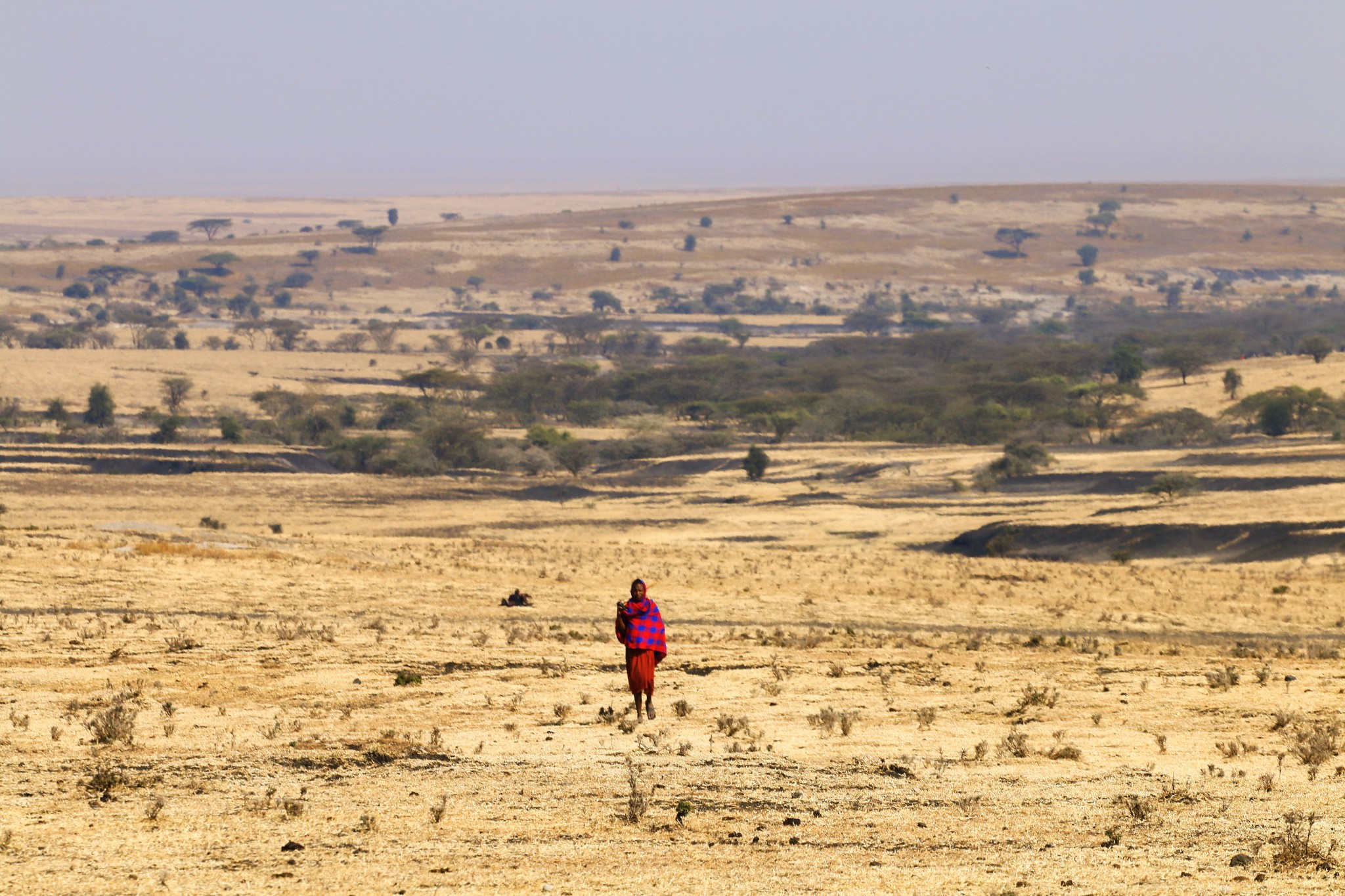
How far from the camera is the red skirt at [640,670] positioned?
10.4 metres

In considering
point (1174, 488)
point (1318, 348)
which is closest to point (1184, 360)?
point (1318, 348)

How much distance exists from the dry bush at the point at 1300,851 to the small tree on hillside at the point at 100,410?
5291 centimetres

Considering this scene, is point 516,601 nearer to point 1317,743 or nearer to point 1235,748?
point 1235,748

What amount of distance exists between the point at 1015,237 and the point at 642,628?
146647 mm

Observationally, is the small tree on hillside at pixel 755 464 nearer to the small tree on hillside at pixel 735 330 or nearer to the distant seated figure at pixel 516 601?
the distant seated figure at pixel 516 601

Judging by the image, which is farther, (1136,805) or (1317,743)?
(1317,743)

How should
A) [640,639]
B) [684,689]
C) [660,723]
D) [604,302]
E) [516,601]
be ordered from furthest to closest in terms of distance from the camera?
[604,302], [516,601], [684,689], [660,723], [640,639]

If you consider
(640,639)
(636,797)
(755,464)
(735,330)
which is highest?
(640,639)

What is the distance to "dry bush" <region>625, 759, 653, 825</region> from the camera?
760cm

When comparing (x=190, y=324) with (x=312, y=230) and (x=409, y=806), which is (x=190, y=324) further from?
(x=409, y=806)

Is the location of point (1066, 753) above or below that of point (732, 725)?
above

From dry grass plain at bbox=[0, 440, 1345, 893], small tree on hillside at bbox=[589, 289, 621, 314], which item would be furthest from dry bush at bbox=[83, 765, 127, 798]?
small tree on hillside at bbox=[589, 289, 621, 314]

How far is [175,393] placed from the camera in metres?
60.2

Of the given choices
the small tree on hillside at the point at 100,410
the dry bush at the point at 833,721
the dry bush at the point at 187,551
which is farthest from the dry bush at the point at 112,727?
the small tree on hillside at the point at 100,410
